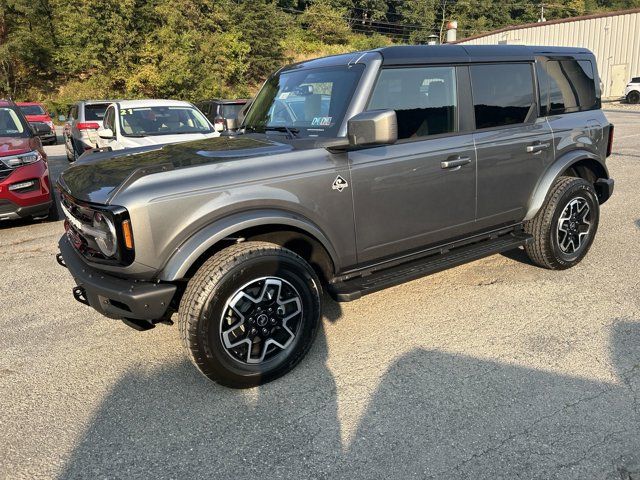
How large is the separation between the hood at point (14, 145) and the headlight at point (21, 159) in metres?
0.08

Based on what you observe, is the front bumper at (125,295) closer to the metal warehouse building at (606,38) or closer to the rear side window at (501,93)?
the rear side window at (501,93)

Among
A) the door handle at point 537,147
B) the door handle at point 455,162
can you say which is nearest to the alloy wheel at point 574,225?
the door handle at point 537,147

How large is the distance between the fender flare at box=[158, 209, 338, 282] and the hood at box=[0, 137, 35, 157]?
5049mm

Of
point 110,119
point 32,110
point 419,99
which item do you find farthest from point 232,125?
point 32,110

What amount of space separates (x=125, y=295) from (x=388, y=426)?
158 centimetres

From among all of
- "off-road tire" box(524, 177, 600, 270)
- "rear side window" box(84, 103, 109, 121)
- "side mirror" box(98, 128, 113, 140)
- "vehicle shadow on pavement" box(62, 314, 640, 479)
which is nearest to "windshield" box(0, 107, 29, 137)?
"side mirror" box(98, 128, 113, 140)

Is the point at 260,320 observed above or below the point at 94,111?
below

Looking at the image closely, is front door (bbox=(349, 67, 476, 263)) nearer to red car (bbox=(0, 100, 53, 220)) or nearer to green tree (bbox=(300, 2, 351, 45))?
red car (bbox=(0, 100, 53, 220))

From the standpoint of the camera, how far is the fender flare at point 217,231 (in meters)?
2.72

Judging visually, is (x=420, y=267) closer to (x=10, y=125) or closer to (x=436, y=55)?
(x=436, y=55)

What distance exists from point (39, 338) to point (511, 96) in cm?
425

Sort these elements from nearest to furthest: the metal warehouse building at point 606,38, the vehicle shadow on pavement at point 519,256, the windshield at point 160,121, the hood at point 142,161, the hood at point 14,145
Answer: the hood at point 142,161, the vehicle shadow on pavement at point 519,256, the hood at point 14,145, the windshield at point 160,121, the metal warehouse building at point 606,38

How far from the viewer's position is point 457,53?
3840 mm

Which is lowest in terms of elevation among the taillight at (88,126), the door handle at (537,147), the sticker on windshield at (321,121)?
the door handle at (537,147)
